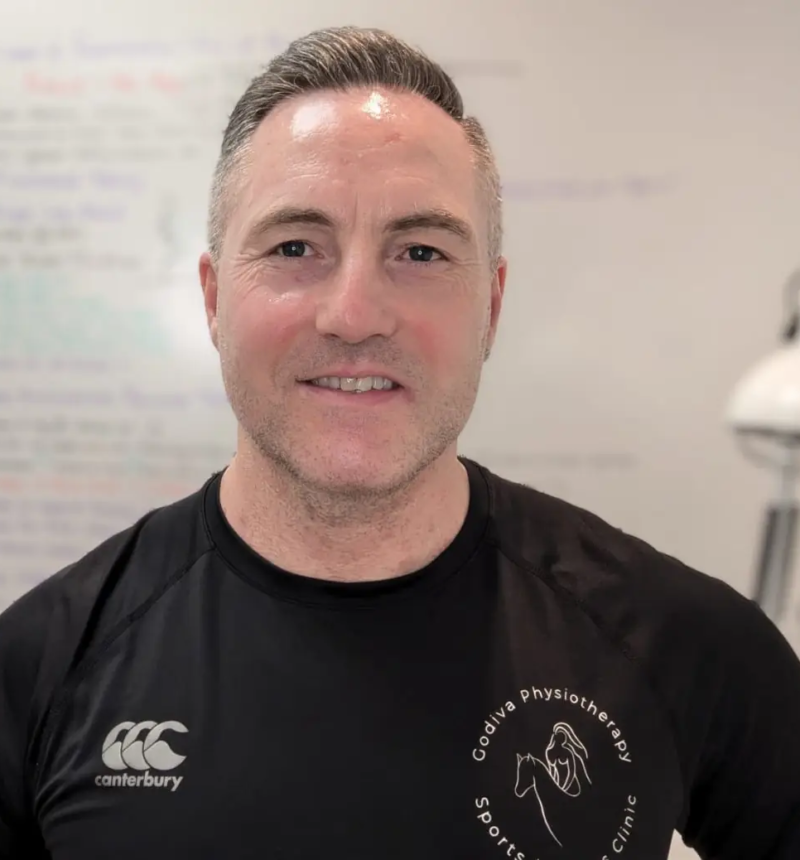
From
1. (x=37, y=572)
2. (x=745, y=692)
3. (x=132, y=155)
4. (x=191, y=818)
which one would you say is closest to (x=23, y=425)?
(x=37, y=572)

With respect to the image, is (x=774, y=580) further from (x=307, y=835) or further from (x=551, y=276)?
(x=307, y=835)

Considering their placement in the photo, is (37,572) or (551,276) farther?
(37,572)

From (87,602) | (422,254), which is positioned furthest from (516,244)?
(87,602)

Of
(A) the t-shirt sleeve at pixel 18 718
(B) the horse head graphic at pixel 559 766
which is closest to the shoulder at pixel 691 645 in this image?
(B) the horse head graphic at pixel 559 766

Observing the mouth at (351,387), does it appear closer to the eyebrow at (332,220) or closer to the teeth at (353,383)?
the teeth at (353,383)

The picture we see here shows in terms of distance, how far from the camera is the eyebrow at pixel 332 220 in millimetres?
692

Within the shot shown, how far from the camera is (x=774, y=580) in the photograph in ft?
3.36

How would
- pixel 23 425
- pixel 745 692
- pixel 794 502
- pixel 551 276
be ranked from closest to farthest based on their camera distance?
pixel 745 692 < pixel 794 502 < pixel 551 276 < pixel 23 425

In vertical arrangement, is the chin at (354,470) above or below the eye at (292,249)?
below

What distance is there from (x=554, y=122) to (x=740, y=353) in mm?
443

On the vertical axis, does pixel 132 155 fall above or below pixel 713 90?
below

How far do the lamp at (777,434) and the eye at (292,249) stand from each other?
20.2 inches

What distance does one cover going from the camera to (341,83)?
2.43 feet

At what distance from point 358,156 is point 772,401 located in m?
0.51
